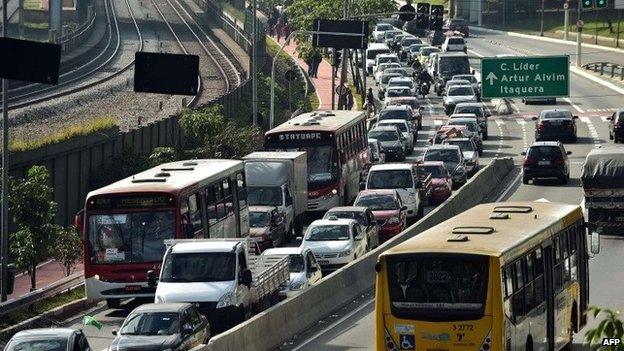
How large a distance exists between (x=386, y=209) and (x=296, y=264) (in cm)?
1153

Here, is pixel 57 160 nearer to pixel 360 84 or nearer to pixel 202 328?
pixel 202 328

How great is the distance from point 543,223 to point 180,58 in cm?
2288

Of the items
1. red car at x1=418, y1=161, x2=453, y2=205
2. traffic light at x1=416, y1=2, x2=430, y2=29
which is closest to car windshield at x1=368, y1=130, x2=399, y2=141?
traffic light at x1=416, y1=2, x2=430, y2=29

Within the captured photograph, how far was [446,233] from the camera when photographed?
24.6 metres

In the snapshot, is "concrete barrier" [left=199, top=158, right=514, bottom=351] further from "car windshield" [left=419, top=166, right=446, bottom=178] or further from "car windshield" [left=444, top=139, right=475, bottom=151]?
"car windshield" [left=444, top=139, right=475, bottom=151]

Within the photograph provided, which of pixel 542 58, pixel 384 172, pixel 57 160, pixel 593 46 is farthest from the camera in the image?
pixel 593 46

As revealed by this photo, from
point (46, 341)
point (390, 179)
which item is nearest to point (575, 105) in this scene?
point (390, 179)

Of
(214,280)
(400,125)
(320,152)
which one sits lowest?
(400,125)

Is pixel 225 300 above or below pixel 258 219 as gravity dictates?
above

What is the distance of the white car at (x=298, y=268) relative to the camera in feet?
116

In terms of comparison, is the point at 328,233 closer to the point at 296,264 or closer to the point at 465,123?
the point at 296,264

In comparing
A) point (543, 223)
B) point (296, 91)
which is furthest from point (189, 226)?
point (296, 91)

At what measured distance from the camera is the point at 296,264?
36188 mm

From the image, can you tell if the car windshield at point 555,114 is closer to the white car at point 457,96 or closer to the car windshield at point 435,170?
the white car at point 457,96
